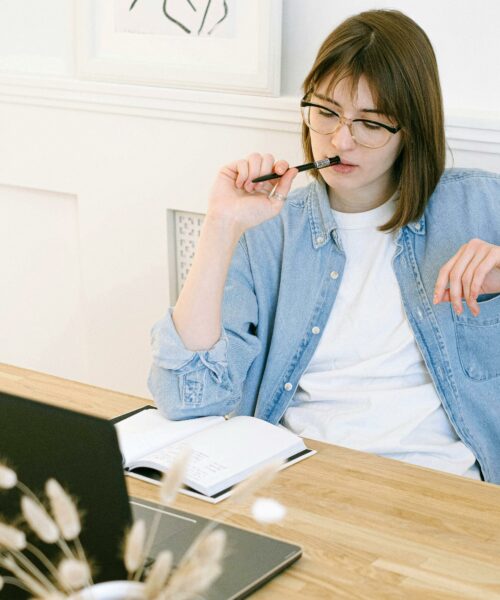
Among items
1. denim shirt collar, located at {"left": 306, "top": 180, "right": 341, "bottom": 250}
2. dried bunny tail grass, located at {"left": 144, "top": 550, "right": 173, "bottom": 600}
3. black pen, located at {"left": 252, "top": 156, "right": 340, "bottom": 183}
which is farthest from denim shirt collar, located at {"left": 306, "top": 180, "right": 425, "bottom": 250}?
dried bunny tail grass, located at {"left": 144, "top": 550, "right": 173, "bottom": 600}

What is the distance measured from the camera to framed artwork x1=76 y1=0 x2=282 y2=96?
6.89ft

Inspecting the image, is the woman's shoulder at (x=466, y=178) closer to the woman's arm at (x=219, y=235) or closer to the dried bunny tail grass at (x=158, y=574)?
the woman's arm at (x=219, y=235)

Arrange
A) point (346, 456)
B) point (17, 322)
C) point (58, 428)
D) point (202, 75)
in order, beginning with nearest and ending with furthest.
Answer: point (58, 428) → point (346, 456) → point (202, 75) → point (17, 322)

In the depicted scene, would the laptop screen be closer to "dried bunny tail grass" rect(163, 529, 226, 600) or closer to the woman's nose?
"dried bunny tail grass" rect(163, 529, 226, 600)

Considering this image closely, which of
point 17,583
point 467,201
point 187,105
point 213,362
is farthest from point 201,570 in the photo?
point 187,105

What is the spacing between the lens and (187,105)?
7.35 feet

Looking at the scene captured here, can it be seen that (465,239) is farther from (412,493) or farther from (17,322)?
(17,322)

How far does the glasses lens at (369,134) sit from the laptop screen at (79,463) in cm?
89

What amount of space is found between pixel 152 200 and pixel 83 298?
14.3 inches

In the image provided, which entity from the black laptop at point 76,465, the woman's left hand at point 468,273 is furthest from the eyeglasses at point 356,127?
the black laptop at point 76,465

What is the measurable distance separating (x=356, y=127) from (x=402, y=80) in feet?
0.33

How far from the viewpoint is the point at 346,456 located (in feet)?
4.46

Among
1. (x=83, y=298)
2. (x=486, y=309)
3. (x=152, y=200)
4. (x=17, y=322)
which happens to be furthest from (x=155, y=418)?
(x=17, y=322)

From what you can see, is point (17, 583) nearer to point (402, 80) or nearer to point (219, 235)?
point (219, 235)
